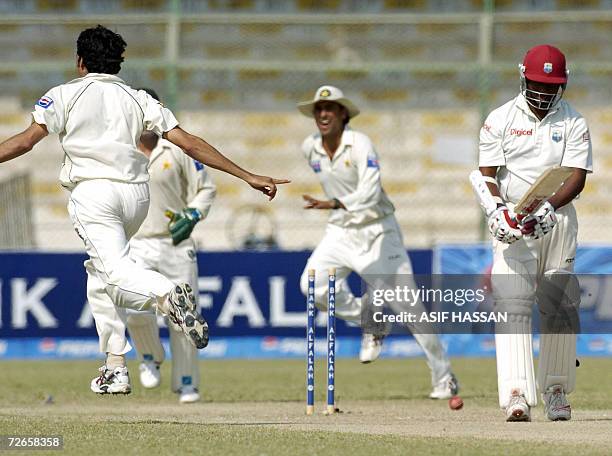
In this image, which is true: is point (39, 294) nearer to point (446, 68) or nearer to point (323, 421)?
point (446, 68)

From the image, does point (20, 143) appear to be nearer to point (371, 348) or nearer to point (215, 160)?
point (215, 160)

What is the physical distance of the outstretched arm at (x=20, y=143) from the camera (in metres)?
7.55

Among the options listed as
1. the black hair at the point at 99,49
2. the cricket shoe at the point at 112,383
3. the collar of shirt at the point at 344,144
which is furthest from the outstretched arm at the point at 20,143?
the collar of shirt at the point at 344,144

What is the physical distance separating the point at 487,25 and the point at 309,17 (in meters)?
2.11

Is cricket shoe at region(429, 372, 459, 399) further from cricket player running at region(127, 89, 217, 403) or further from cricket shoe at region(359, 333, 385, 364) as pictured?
cricket player running at region(127, 89, 217, 403)

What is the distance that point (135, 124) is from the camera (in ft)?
26.0

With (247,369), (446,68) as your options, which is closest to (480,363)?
(247,369)

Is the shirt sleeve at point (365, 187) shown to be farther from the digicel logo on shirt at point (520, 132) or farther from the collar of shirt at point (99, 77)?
the collar of shirt at point (99, 77)

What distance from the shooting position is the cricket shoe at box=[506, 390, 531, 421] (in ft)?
26.6

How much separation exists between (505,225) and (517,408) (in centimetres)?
111

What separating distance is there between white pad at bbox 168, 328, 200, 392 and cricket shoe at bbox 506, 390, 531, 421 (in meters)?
3.13

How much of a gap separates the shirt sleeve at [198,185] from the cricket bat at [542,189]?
3.21 m

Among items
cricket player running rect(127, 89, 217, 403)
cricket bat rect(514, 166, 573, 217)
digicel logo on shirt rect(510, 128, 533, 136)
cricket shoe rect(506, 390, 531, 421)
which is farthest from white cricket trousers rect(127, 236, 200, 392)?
cricket bat rect(514, 166, 573, 217)

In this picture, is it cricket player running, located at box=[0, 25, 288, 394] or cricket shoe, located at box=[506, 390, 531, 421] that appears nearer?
cricket player running, located at box=[0, 25, 288, 394]
